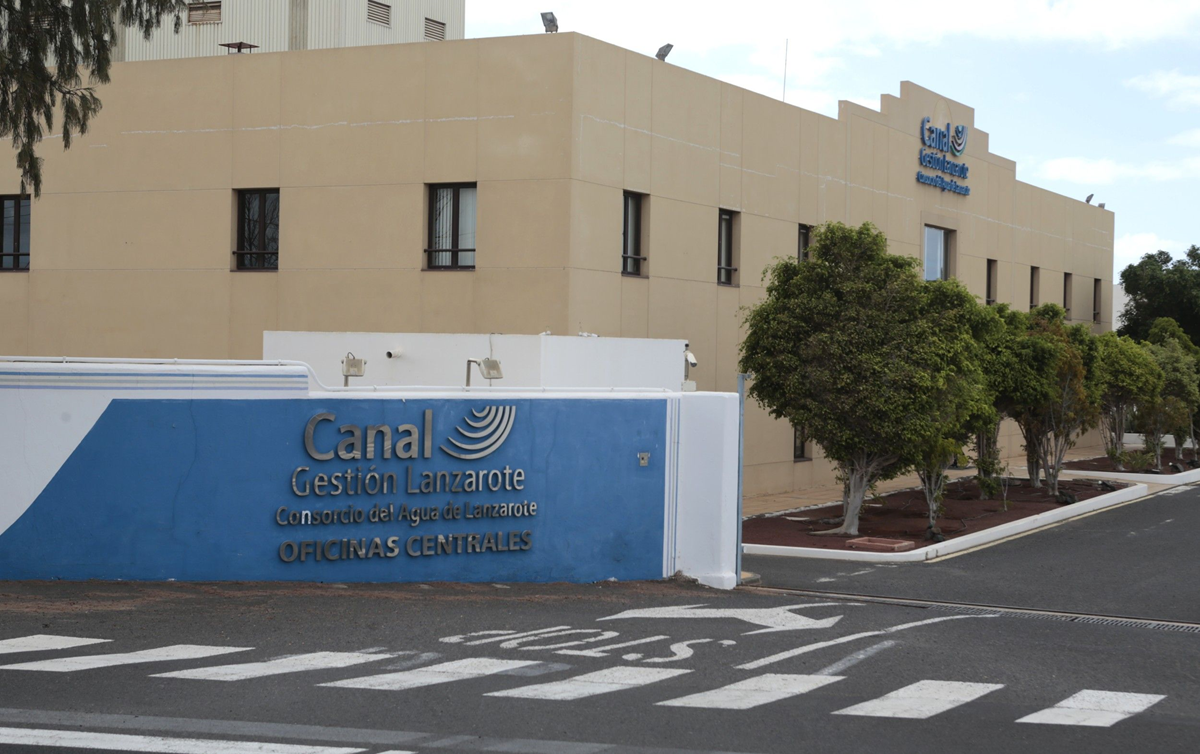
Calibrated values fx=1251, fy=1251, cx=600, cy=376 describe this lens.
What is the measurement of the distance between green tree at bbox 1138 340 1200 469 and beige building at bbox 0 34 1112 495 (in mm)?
12967

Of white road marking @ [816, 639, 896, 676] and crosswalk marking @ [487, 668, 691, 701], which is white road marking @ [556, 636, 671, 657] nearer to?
crosswalk marking @ [487, 668, 691, 701]

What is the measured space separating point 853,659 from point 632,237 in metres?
15.9

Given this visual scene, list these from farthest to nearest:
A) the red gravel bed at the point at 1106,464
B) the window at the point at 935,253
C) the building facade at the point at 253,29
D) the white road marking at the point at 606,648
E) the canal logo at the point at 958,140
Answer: the building facade at the point at 253,29
the red gravel bed at the point at 1106,464
the canal logo at the point at 958,140
the window at the point at 935,253
the white road marking at the point at 606,648

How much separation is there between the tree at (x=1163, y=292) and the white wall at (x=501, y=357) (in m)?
36.3

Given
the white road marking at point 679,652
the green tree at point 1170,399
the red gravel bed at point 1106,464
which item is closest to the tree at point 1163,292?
the red gravel bed at point 1106,464

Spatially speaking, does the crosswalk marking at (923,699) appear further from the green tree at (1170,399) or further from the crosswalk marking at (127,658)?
the green tree at (1170,399)

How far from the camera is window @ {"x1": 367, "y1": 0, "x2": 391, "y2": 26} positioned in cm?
4127

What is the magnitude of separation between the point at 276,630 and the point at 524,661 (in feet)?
8.42

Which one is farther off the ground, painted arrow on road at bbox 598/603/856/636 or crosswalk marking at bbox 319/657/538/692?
crosswalk marking at bbox 319/657/538/692

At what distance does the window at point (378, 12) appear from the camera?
4127 cm

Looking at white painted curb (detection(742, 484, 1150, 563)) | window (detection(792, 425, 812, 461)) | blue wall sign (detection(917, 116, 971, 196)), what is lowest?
white painted curb (detection(742, 484, 1150, 563))

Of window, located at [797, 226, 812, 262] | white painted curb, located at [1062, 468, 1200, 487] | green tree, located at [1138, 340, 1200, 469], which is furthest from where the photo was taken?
green tree, located at [1138, 340, 1200, 469]

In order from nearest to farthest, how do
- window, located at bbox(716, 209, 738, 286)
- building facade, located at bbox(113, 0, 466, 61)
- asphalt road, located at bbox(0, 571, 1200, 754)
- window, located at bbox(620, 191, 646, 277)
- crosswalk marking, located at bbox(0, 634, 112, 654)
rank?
asphalt road, located at bbox(0, 571, 1200, 754) < crosswalk marking, located at bbox(0, 634, 112, 654) < window, located at bbox(620, 191, 646, 277) < window, located at bbox(716, 209, 738, 286) < building facade, located at bbox(113, 0, 466, 61)

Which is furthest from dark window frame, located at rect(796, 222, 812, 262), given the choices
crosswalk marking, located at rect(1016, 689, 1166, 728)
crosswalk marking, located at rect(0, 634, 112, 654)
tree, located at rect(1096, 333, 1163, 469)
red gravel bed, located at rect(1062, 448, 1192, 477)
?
crosswalk marking, located at rect(0, 634, 112, 654)
